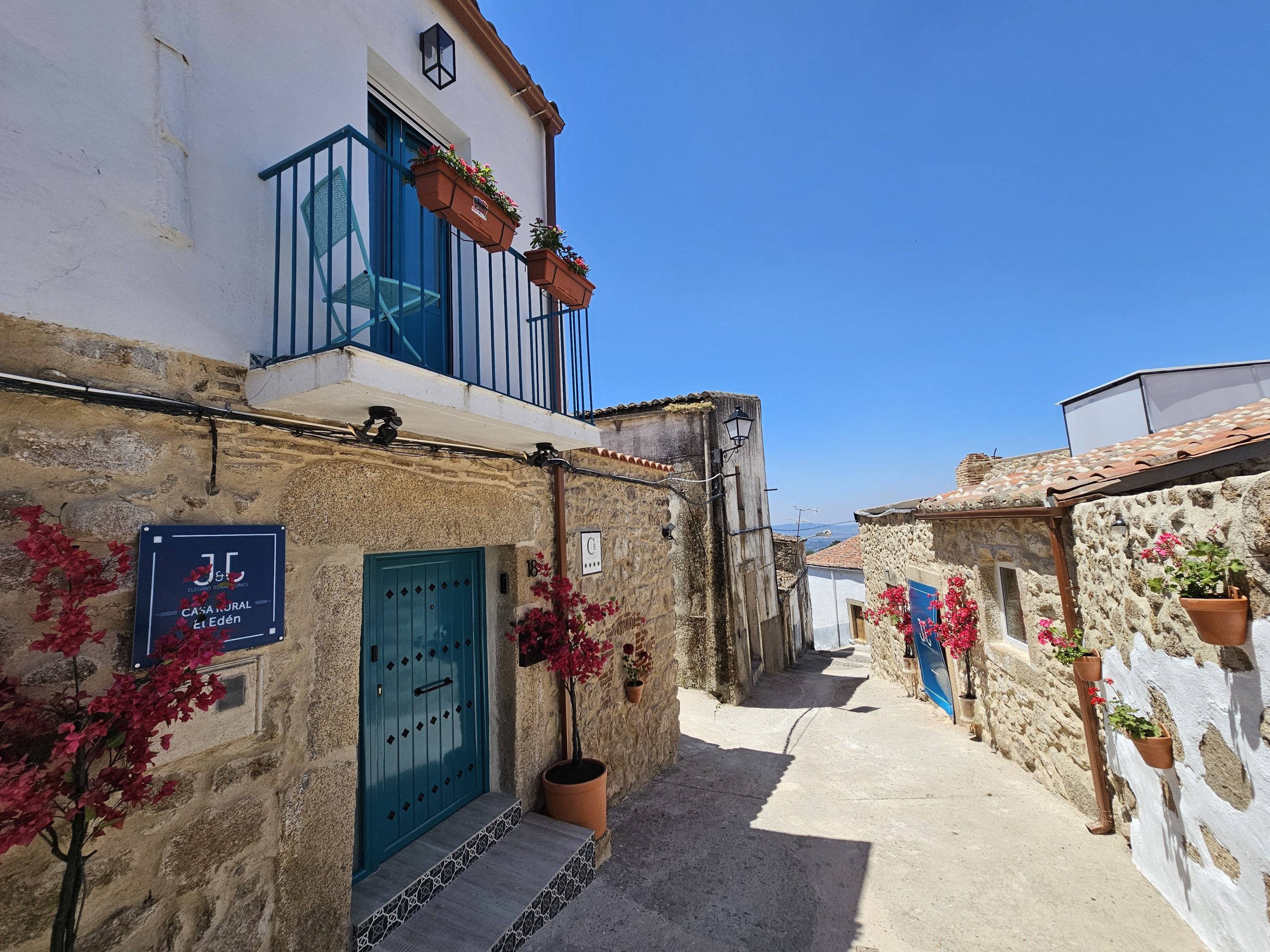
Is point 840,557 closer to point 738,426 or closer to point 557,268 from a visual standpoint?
point 738,426

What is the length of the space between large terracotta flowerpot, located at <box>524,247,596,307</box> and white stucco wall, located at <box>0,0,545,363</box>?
137 cm

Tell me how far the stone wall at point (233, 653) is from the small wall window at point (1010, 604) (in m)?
6.11

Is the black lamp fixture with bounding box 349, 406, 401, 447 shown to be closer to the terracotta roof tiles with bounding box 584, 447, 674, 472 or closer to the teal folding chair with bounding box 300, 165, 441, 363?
the teal folding chair with bounding box 300, 165, 441, 363

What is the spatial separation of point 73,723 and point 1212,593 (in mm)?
5047

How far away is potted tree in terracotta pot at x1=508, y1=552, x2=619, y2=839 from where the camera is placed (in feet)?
14.3

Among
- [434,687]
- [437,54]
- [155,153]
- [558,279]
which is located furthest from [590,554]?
[437,54]

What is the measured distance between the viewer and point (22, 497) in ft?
6.36

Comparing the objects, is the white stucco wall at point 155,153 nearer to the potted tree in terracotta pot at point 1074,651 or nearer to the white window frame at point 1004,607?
the potted tree in terracotta pot at point 1074,651

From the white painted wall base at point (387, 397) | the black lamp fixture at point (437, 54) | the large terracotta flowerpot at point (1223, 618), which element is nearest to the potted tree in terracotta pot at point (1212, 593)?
the large terracotta flowerpot at point (1223, 618)

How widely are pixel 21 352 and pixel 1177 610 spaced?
5.98 metres

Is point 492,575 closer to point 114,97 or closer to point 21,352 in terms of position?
point 21,352

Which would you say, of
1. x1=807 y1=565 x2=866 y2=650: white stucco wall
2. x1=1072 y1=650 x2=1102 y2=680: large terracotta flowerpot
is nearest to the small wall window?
x1=1072 y1=650 x2=1102 y2=680: large terracotta flowerpot

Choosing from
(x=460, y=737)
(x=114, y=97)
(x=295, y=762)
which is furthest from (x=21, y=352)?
(x=460, y=737)

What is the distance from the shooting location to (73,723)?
170 cm
